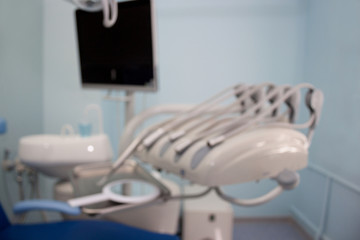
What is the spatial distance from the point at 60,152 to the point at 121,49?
70 centimetres

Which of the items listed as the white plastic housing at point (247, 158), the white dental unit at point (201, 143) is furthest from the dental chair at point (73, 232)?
the white plastic housing at point (247, 158)

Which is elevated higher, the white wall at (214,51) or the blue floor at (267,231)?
the white wall at (214,51)

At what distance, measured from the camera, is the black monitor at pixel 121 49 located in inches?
52.3

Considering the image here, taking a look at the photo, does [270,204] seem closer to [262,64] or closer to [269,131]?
[262,64]

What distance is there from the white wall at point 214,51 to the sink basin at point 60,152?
599mm

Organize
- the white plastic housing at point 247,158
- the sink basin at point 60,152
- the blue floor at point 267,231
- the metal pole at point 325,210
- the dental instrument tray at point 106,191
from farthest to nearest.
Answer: the blue floor at point 267,231
the metal pole at point 325,210
the sink basin at point 60,152
the dental instrument tray at point 106,191
the white plastic housing at point 247,158

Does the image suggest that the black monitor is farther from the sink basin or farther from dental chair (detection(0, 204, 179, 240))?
dental chair (detection(0, 204, 179, 240))

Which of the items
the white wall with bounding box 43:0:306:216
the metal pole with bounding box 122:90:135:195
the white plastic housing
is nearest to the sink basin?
the metal pole with bounding box 122:90:135:195

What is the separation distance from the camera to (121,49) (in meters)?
1.46

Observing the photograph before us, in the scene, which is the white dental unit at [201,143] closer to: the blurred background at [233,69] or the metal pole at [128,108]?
the metal pole at [128,108]

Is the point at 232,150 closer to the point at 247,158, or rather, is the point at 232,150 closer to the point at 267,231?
the point at 247,158

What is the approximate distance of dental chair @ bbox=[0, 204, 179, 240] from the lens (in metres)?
1.07

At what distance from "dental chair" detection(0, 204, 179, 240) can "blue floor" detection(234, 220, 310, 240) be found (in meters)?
1.22

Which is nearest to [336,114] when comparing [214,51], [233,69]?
[233,69]
